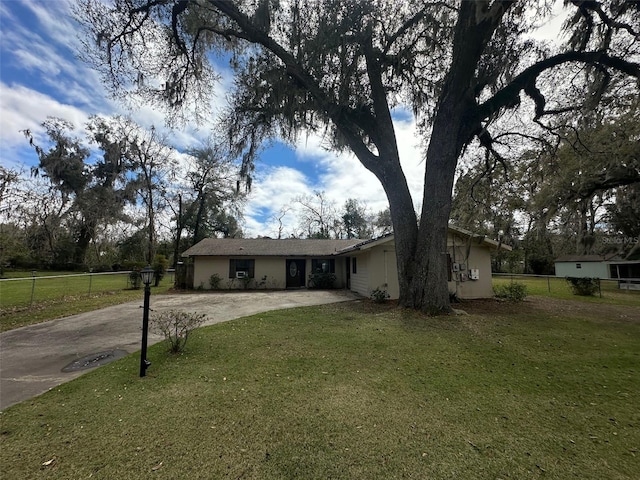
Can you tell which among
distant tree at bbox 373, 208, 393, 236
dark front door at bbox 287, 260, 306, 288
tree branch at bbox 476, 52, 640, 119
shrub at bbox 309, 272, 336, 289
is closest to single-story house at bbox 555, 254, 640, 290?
distant tree at bbox 373, 208, 393, 236

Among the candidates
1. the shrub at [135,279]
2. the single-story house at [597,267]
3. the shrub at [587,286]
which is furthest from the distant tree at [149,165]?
the single-story house at [597,267]

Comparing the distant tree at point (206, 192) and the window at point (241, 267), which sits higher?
the distant tree at point (206, 192)

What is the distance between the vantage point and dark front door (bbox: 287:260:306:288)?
16.8 metres

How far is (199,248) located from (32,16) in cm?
1149

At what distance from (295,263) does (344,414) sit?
1400 cm

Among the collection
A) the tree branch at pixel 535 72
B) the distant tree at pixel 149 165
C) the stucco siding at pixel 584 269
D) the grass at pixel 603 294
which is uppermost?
the distant tree at pixel 149 165

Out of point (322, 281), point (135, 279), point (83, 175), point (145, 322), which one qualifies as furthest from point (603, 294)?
point (83, 175)

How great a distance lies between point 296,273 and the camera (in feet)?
55.4

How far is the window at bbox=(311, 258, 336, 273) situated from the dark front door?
62 cm

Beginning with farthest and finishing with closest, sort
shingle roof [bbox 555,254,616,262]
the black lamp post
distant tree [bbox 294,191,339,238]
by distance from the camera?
distant tree [bbox 294,191,339,238] < shingle roof [bbox 555,254,616,262] < the black lamp post

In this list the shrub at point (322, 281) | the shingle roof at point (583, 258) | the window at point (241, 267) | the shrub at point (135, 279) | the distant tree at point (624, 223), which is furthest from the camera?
the shingle roof at point (583, 258)

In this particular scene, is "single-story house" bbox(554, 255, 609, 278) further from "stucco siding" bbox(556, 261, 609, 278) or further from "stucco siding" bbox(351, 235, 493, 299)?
"stucco siding" bbox(351, 235, 493, 299)

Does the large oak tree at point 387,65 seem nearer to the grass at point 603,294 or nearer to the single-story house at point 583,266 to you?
the grass at point 603,294

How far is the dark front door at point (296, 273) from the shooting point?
55.1 ft
